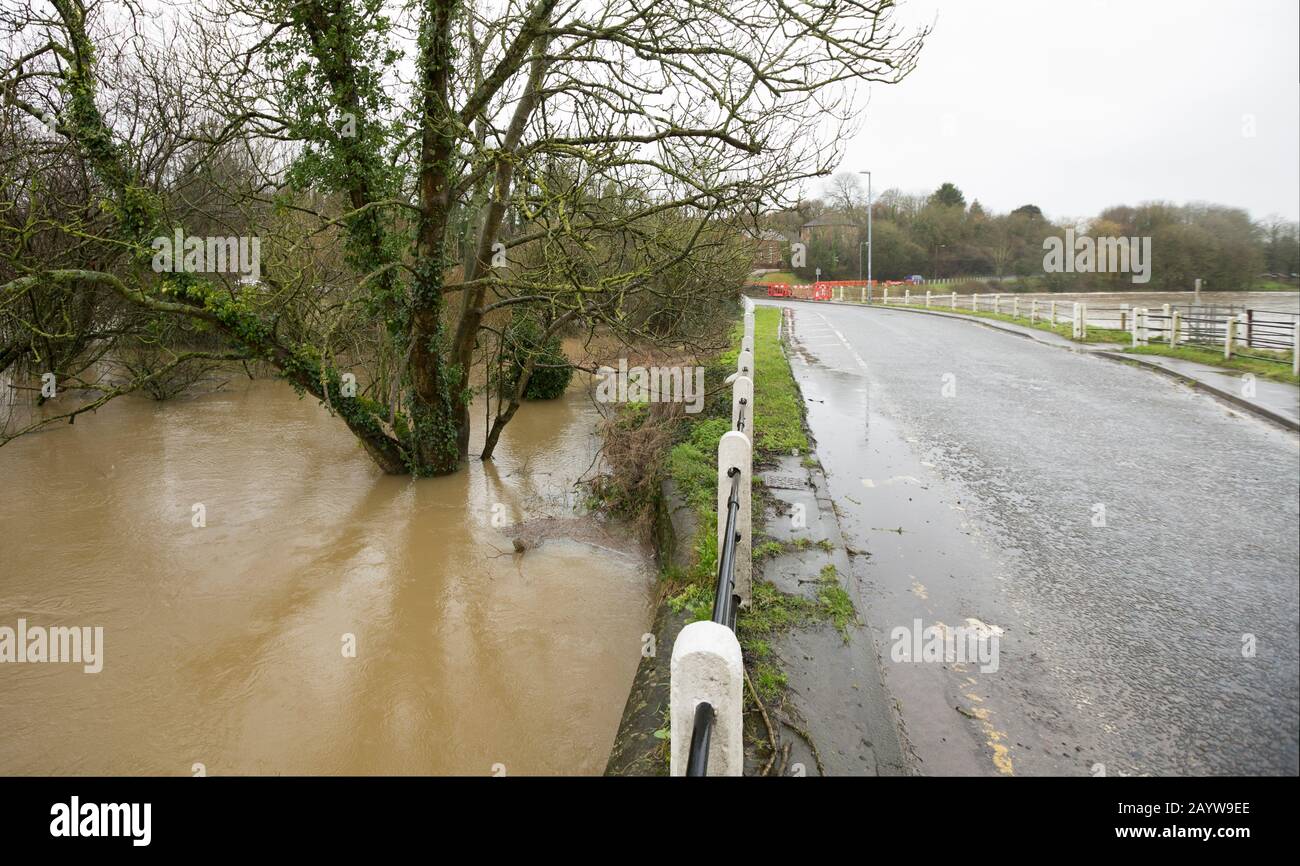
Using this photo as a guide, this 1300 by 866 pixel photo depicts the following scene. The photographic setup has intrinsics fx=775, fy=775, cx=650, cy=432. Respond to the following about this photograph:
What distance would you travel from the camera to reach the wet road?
11.6ft

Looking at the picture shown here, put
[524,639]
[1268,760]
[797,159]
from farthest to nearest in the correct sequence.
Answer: [797,159]
[524,639]
[1268,760]

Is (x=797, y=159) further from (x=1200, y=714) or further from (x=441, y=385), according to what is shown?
(x=1200, y=714)

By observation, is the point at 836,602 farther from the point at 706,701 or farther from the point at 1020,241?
the point at 1020,241

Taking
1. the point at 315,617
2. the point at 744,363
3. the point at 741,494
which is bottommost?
the point at 315,617

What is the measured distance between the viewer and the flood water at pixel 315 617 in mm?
5086

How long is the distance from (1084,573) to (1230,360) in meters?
12.1

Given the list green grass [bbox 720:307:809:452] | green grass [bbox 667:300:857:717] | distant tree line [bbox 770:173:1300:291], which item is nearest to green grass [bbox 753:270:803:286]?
distant tree line [bbox 770:173:1300:291]

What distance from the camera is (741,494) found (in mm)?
4695

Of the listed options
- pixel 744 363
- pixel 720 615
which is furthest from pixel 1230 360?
pixel 720 615

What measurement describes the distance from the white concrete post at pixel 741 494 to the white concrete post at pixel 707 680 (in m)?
2.26

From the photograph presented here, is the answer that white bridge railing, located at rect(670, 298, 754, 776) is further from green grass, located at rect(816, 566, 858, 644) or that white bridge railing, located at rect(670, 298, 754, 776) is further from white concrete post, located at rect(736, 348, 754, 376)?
white concrete post, located at rect(736, 348, 754, 376)

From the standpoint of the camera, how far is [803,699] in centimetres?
371

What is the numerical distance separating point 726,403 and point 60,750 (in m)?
8.68
